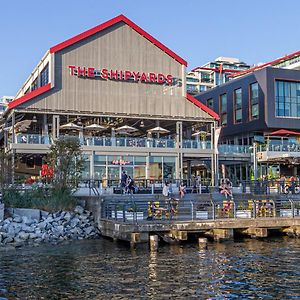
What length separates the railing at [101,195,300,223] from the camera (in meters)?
24.8

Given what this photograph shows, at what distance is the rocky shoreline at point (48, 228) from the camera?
78.9ft

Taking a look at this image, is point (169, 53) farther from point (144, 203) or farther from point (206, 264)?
point (206, 264)

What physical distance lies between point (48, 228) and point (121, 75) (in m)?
19.7

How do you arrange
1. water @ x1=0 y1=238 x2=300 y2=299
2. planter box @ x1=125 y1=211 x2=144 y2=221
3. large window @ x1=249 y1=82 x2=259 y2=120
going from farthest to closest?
large window @ x1=249 y1=82 x2=259 y2=120, planter box @ x1=125 y1=211 x2=144 y2=221, water @ x1=0 y1=238 x2=300 y2=299

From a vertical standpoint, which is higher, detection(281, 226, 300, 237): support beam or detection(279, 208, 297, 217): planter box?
detection(279, 208, 297, 217): planter box

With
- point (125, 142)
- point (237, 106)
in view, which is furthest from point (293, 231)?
point (237, 106)

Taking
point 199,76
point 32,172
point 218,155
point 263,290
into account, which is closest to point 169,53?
point 218,155

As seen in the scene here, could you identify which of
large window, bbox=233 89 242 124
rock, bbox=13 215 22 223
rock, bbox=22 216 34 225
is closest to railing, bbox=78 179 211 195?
rock, bbox=22 216 34 225

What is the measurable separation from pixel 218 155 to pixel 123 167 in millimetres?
8814

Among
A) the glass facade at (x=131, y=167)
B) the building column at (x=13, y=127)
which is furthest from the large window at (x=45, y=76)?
the glass facade at (x=131, y=167)

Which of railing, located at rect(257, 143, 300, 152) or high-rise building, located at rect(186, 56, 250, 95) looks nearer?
railing, located at rect(257, 143, 300, 152)

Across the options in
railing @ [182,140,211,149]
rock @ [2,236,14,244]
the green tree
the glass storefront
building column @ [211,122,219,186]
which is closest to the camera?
rock @ [2,236,14,244]

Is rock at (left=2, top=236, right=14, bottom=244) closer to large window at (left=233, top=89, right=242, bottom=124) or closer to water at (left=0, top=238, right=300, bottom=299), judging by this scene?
water at (left=0, top=238, right=300, bottom=299)

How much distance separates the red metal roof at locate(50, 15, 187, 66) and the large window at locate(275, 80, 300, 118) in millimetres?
12690
